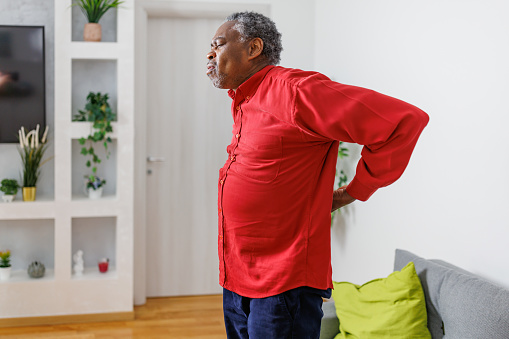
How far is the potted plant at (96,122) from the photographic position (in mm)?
3463

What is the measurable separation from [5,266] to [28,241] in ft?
0.94

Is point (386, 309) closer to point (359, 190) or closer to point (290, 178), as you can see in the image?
point (359, 190)

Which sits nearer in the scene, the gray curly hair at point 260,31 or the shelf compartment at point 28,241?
the gray curly hair at point 260,31

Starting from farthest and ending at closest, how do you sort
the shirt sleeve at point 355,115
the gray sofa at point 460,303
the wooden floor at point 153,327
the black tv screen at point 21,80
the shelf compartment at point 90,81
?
the shelf compartment at point 90,81 → the black tv screen at point 21,80 → the wooden floor at point 153,327 → the gray sofa at point 460,303 → the shirt sleeve at point 355,115

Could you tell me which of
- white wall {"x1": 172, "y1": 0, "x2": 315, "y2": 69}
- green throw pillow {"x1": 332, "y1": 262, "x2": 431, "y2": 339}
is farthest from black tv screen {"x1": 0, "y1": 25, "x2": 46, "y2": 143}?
green throw pillow {"x1": 332, "y1": 262, "x2": 431, "y2": 339}

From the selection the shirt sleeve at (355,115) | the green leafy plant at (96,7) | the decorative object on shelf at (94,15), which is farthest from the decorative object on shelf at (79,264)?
the shirt sleeve at (355,115)

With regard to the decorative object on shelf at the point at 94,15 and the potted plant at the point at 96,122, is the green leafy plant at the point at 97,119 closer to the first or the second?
the potted plant at the point at 96,122

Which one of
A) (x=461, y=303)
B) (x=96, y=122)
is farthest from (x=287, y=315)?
(x=96, y=122)

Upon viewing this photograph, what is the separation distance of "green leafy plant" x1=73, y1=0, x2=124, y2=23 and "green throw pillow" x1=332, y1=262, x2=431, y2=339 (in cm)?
236

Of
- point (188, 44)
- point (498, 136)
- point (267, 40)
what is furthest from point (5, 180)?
point (498, 136)

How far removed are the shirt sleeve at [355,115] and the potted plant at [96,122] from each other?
2.51 meters

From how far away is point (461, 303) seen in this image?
1748 mm

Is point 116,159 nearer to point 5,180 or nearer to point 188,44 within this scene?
point 5,180

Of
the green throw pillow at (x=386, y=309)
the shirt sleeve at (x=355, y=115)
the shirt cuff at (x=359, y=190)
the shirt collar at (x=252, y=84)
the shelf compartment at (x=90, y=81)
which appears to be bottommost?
the green throw pillow at (x=386, y=309)
